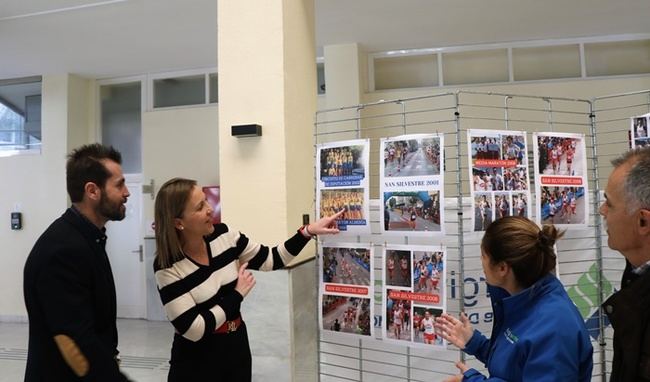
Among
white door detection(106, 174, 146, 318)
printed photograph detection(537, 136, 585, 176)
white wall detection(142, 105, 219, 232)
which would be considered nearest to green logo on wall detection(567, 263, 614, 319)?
printed photograph detection(537, 136, 585, 176)

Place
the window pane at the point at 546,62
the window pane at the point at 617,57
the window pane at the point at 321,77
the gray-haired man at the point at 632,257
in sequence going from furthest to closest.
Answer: the window pane at the point at 321,77 < the window pane at the point at 546,62 < the window pane at the point at 617,57 < the gray-haired man at the point at 632,257

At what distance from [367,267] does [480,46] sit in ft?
13.9

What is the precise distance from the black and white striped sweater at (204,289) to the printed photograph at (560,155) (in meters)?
1.41

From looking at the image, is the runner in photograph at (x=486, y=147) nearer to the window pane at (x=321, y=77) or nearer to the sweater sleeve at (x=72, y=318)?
the sweater sleeve at (x=72, y=318)

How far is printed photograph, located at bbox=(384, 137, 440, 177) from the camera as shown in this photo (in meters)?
1.88

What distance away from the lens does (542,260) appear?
128 cm

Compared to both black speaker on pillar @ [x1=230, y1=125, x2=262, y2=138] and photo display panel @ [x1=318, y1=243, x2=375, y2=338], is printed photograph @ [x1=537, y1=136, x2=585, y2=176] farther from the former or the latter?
black speaker on pillar @ [x1=230, y1=125, x2=262, y2=138]

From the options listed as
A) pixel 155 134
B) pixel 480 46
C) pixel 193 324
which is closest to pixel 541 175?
pixel 193 324

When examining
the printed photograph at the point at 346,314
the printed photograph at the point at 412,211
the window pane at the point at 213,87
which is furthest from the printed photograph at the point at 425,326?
the window pane at the point at 213,87

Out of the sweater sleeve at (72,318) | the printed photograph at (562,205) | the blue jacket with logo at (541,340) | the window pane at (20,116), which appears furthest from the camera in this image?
the window pane at (20,116)

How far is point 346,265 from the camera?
6.78ft

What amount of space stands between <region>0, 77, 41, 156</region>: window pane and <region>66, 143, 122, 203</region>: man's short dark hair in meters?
5.77

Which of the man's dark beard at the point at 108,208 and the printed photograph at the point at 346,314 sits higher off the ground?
the man's dark beard at the point at 108,208

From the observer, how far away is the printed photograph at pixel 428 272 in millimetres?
1858
